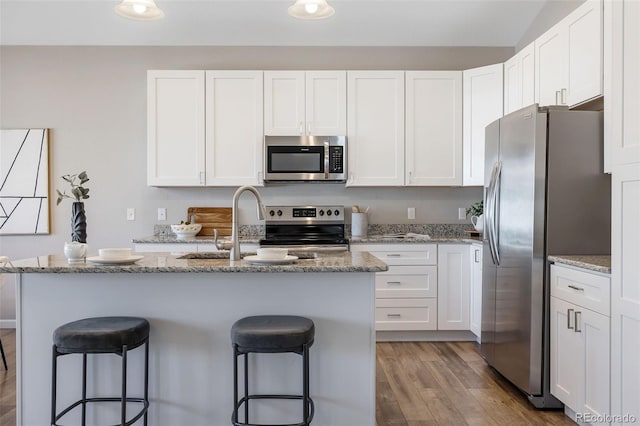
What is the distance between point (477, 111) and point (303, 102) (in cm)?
152

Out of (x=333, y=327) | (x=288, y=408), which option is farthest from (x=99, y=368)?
(x=333, y=327)

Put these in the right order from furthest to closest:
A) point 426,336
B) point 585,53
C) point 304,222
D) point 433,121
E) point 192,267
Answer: point 304,222 < point 433,121 < point 426,336 < point 585,53 < point 192,267

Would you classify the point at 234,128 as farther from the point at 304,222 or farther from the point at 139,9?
the point at 139,9

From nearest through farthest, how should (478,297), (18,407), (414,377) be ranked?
(18,407) < (414,377) < (478,297)

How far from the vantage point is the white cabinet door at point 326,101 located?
3906 mm

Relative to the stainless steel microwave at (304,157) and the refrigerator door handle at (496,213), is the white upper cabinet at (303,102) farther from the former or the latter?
the refrigerator door handle at (496,213)

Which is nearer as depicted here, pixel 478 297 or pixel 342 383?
pixel 342 383

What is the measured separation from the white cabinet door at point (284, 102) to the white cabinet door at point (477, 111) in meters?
1.44

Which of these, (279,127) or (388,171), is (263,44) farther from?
(388,171)

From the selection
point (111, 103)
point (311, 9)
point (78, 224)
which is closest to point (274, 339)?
point (78, 224)

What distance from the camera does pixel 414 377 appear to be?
2.97m

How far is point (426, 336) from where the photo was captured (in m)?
3.83

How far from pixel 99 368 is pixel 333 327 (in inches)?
44.0

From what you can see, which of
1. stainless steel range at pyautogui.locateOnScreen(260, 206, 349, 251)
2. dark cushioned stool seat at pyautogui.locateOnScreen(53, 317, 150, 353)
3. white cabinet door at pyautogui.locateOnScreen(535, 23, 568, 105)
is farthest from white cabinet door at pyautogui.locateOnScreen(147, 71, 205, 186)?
white cabinet door at pyautogui.locateOnScreen(535, 23, 568, 105)
